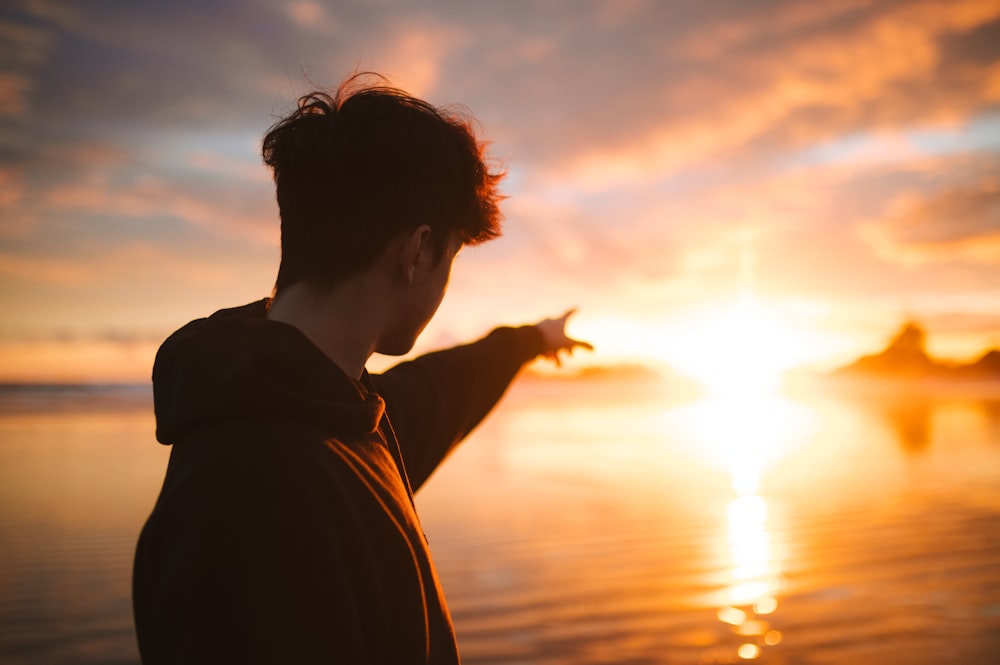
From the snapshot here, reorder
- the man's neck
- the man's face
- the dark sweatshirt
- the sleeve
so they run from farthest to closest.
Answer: the sleeve < the man's face < the man's neck < the dark sweatshirt

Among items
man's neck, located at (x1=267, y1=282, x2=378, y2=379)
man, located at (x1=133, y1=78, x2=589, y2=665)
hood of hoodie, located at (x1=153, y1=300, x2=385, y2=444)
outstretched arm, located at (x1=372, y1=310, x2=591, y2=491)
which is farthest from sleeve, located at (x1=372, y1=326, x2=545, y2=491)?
hood of hoodie, located at (x1=153, y1=300, x2=385, y2=444)

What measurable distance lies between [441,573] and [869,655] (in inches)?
→ 127

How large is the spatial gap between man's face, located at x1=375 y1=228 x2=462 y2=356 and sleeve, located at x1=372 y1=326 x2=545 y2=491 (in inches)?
31.3

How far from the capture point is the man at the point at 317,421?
1125mm

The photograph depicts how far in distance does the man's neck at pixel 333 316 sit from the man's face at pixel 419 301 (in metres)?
0.10

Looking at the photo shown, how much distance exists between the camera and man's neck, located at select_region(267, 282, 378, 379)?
153 cm

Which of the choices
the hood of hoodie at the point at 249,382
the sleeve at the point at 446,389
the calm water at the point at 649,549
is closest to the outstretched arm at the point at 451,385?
the sleeve at the point at 446,389

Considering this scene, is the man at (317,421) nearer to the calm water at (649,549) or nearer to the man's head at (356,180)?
the man's head at (356,180)

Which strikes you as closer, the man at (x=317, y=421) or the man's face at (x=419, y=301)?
the man at (x=317, y=421)

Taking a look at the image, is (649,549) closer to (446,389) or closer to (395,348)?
(446,389)

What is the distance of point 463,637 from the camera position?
4.77 m

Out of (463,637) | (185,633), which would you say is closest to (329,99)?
(185,633)

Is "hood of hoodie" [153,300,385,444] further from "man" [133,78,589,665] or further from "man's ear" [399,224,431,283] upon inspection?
"man's ear" [399,224,431,283]

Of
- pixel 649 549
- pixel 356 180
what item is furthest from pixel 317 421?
pixel 649 549
